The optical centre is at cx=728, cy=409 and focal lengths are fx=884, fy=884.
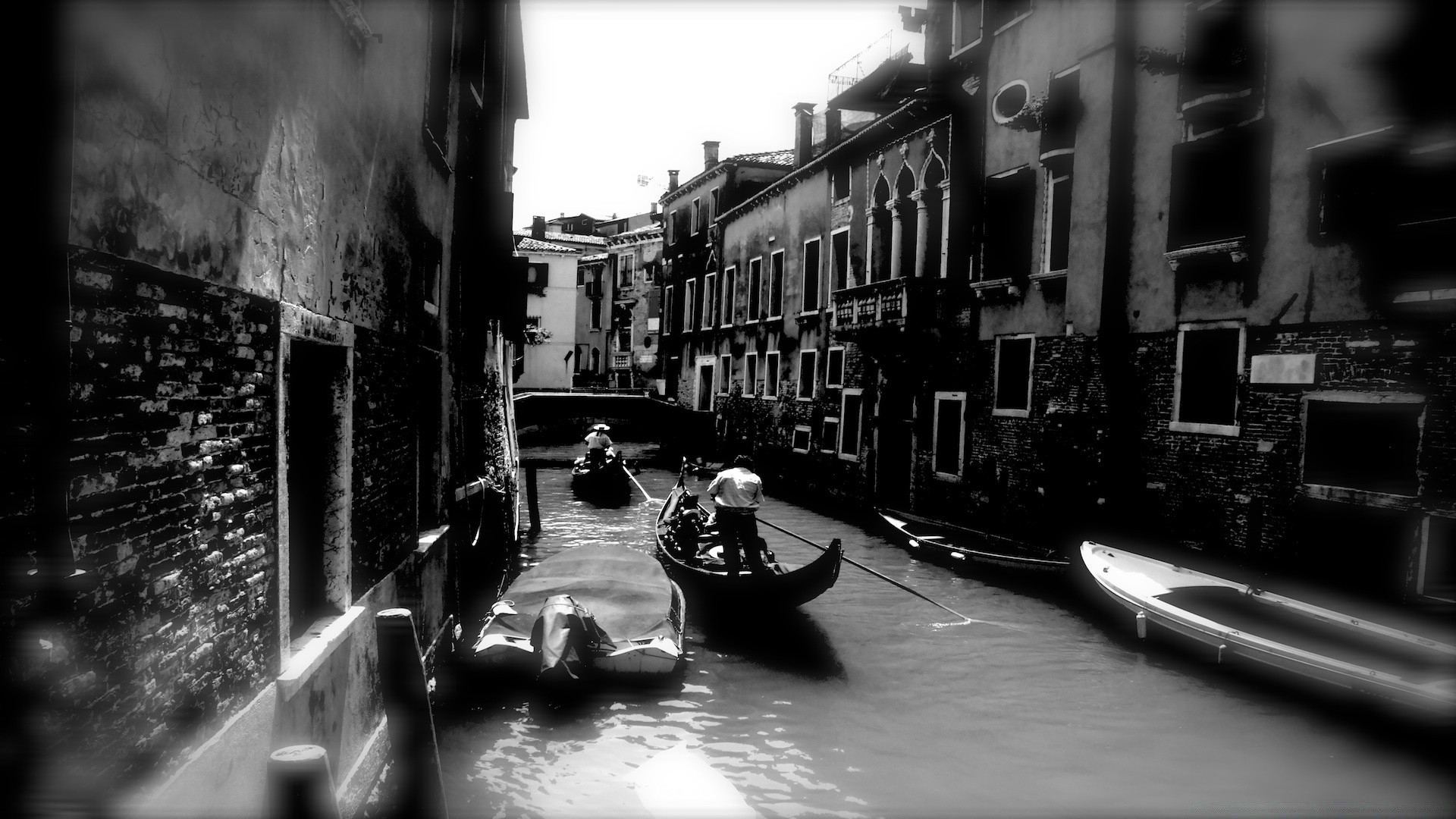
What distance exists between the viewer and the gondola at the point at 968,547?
35.1 ft

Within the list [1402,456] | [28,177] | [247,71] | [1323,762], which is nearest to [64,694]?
[28,177]

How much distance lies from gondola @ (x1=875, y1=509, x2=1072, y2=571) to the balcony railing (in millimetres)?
3188

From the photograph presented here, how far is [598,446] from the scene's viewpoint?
1839 cm

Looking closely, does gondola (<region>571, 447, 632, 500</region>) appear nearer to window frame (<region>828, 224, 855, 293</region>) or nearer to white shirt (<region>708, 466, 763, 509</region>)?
window frame (<region>828, 224, 855, 293</region>)

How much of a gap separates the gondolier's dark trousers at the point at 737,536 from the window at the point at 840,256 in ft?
30.6

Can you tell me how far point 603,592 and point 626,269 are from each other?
33.2 meters

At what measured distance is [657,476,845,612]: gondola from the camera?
8.24 m

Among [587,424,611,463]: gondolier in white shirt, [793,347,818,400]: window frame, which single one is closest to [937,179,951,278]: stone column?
[793,347,818,400]: window frame

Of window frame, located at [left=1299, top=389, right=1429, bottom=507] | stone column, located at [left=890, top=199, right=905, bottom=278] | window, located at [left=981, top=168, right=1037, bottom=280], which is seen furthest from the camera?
stone column, located at [left=890, top=199, right=905, bottom=278]

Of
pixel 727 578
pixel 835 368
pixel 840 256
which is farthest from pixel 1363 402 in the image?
pixel 840 256

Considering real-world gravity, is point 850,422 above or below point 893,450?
above

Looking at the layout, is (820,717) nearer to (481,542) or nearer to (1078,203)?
(481,542)

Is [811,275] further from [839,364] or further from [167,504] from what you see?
[167,504]

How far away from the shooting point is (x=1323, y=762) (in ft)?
19.1
